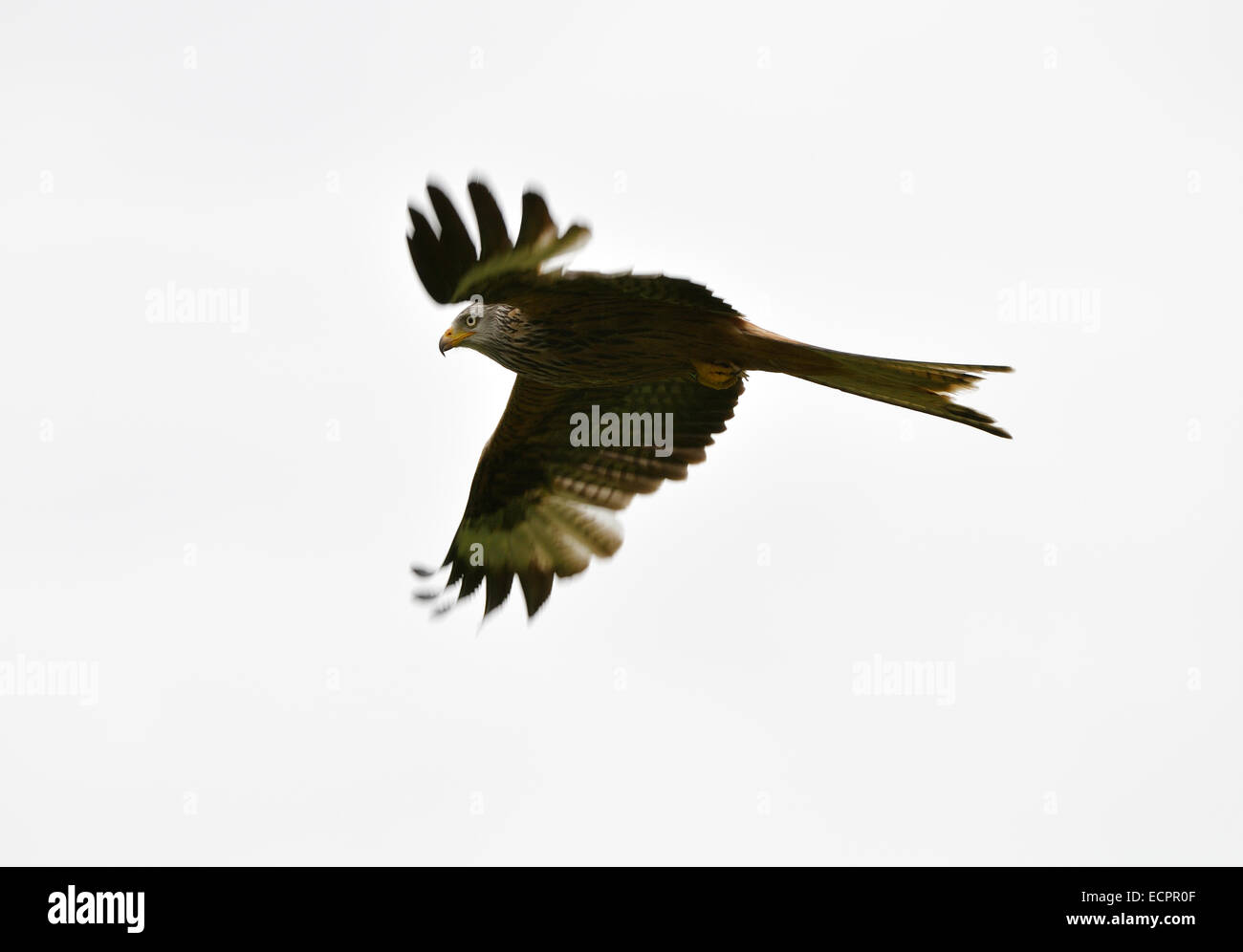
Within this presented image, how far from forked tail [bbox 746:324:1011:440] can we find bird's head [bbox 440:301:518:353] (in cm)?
138

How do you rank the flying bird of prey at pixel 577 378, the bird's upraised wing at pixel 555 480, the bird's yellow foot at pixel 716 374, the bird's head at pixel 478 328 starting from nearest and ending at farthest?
the flying bird of prey at pixel 577 378 < the bird's head at pixel 478 328 < the bird's yellow foot at pixel 716 374 < the bird's upraised wing at pixel 555 480

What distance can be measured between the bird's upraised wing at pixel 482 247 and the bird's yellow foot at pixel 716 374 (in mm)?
1283

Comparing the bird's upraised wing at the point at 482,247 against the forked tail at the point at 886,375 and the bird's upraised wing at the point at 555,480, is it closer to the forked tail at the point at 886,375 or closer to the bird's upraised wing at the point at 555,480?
the forked tail at the point at 886,375

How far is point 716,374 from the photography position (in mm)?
8578

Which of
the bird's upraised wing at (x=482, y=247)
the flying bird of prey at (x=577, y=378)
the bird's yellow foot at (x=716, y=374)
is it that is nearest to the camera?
the bird's upraised wing at (x=482, y=247)

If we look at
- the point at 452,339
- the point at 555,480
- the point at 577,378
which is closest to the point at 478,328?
the point at 452,339

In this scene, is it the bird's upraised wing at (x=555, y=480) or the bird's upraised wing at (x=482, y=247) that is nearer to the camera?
the bird's upraised wing at (x=482, y=247)

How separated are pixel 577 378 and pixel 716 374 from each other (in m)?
0.81

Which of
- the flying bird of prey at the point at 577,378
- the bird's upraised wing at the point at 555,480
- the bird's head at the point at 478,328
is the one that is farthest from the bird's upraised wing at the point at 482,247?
the bird's upraised wing at the point at 555,480

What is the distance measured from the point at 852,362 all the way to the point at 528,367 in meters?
1.85

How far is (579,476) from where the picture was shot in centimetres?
1008

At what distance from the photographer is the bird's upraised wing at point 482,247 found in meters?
7.59

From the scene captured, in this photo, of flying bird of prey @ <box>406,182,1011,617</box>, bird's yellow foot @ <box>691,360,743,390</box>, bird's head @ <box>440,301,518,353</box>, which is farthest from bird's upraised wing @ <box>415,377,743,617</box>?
bird's head @ <box>440,301,518,353</box>
